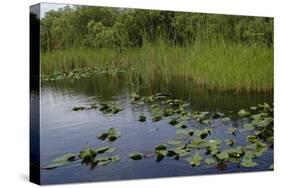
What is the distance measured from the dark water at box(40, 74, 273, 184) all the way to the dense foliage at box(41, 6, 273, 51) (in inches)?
19.0

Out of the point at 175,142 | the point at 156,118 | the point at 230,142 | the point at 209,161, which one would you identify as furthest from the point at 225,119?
the point at 156,118

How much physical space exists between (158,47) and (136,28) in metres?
0.36

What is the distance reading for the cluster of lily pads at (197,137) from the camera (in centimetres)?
670

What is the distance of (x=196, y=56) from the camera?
7.42m

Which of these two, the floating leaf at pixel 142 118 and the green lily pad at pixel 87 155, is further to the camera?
the floating leaf at pixel 142 118

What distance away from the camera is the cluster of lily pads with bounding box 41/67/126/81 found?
21.3ft

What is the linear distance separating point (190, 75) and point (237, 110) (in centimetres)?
80

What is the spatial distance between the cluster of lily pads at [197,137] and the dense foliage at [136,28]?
734 mm

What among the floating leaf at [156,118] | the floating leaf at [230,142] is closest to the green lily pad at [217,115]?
the floating leaf at [230,142]

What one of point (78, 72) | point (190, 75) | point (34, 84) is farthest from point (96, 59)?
point (190, 75)

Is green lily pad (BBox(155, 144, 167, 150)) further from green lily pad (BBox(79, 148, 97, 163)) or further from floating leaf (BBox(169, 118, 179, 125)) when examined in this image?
green lily pad (BBox(79, 148, 97, 163))

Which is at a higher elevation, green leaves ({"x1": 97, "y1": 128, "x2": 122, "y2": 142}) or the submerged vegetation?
the submerged vegetation

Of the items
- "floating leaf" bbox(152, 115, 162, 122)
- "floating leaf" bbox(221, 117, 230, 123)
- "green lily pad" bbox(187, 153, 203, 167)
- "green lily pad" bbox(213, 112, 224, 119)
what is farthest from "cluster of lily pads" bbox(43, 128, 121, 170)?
"floating leaf" bbox(221, 117, 230, 123)

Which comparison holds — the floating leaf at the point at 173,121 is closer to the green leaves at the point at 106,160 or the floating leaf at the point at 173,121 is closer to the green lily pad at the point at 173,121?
the green lily pad at the point at 173,121
